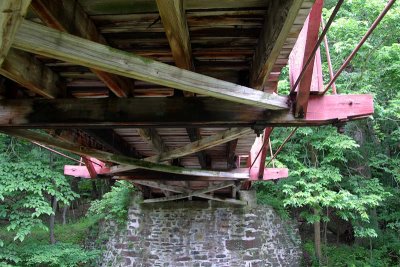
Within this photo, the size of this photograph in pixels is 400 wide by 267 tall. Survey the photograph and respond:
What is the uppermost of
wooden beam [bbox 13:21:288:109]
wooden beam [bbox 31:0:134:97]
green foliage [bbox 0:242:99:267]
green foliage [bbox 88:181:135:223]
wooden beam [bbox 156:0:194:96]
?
wooden beam [bbox 31:0:134:97]

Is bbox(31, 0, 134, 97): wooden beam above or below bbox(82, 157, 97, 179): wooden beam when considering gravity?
above

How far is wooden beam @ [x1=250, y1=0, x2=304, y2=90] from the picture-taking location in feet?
4.78

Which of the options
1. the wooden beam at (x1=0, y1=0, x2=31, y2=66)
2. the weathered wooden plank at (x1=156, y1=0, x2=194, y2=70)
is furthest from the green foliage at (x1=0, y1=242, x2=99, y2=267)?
the wooden beam at (x1=0, y1=0, x2=31, y2=66)

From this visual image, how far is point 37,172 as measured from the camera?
7266mm

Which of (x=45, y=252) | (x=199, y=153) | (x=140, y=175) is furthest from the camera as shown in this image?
(x=45, y=252)

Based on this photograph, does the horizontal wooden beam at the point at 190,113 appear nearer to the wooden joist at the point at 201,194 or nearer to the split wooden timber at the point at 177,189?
the split wooden timber at the point at 177,189

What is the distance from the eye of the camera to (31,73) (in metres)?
2.22

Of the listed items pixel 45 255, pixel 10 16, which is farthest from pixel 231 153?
pixel 45 255

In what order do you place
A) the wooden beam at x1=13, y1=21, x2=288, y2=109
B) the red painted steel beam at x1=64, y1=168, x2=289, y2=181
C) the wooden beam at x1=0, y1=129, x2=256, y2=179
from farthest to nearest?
the red painted steel beam at x1=64, y1=168, x2=289, y2=181
the wooden beam at x1=0, y1=129, x2=256, y2=179
the wooden beam at x1=13, y1=21, x2=288, y2=109

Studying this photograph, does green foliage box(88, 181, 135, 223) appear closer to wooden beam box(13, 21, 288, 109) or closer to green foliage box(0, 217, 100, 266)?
green foliage box(0, 217, 100, 266)

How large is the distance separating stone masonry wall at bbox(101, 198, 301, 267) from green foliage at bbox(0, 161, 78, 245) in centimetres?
166

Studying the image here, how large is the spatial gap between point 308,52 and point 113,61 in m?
1.01

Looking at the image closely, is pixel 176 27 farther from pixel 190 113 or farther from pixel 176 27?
pixel 190 113

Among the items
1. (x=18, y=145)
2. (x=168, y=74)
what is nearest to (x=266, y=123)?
(x=168, y=74)
